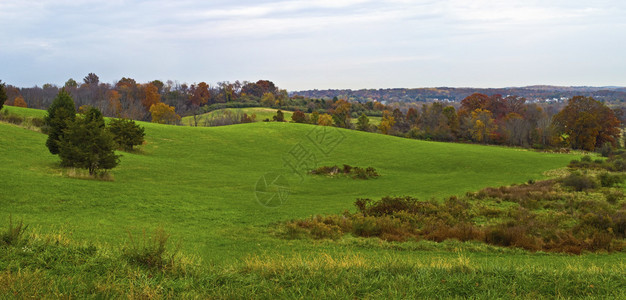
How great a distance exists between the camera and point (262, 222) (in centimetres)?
1585

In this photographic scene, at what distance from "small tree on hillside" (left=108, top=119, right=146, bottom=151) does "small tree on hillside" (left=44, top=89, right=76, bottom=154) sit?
5993mm

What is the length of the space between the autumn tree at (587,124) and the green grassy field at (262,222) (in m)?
27.6

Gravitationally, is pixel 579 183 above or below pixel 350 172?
above

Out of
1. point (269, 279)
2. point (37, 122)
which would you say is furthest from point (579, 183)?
point (37, 122)

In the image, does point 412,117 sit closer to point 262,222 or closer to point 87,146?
point 87,146

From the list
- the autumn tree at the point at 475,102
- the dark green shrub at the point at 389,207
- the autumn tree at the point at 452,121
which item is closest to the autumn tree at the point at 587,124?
the autumn tree at the point at 452,121

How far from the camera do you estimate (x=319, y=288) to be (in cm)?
609

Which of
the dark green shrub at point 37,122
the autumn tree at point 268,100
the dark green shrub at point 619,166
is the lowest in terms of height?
the dark green shrub at point 619,166

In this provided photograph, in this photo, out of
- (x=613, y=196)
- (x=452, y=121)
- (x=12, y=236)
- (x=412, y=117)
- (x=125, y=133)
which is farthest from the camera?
(x=412, y=117)

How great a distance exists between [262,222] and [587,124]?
237ft

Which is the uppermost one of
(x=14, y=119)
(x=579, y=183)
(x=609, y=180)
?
(x=14, y=119)

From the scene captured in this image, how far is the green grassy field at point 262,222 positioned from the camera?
6230 mm

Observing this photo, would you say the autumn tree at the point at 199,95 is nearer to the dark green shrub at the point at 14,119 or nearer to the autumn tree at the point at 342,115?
the autumn tree at the point at 342,115

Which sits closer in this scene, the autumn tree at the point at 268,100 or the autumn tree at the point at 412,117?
the autumn tree at the point at 412,117
